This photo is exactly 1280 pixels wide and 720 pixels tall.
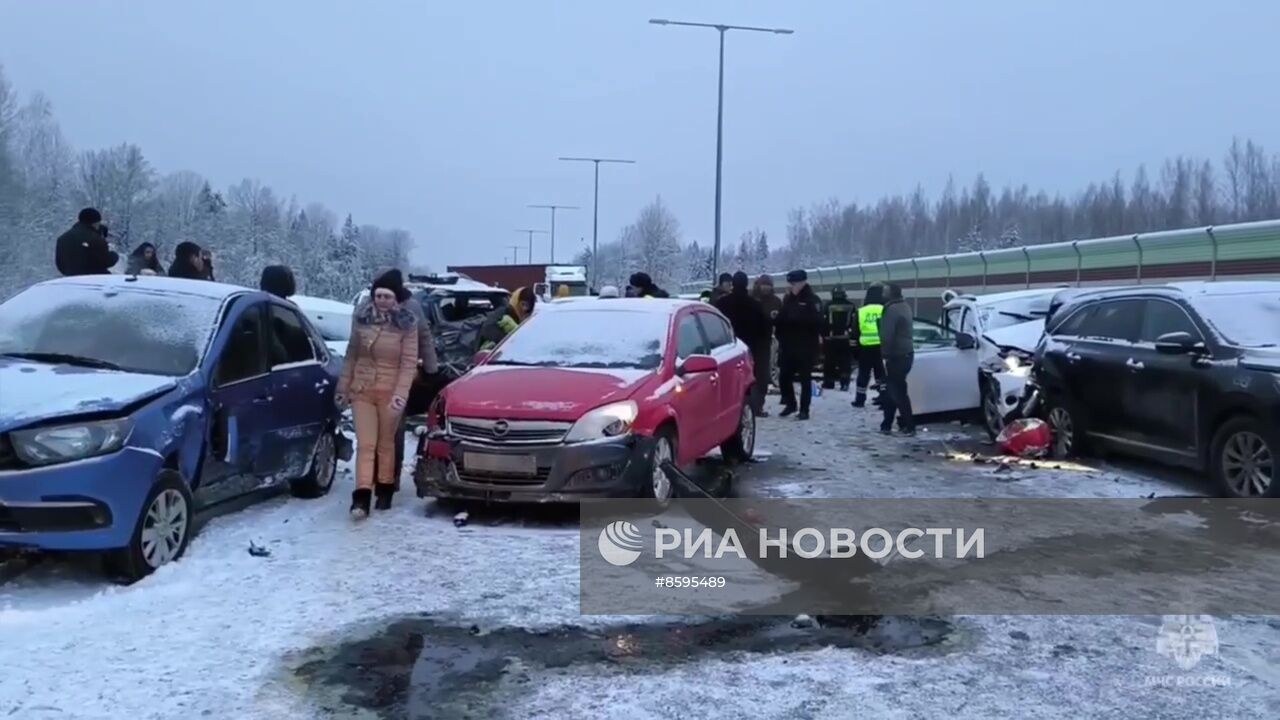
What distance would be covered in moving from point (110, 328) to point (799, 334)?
32.7ft

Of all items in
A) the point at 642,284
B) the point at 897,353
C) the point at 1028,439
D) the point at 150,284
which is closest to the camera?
the point at 150,284

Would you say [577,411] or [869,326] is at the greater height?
[869,326]

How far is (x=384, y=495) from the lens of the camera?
340 inches

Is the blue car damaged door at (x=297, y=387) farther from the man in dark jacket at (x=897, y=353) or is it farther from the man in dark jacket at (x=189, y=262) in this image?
the man in dark jacket at (x=897, y=353)

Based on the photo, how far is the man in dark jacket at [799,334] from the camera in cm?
1556

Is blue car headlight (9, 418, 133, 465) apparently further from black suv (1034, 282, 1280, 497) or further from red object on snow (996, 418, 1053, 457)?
red object on snow (996, 418, 1053, 457)

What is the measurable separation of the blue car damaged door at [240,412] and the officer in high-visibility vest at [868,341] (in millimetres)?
11331

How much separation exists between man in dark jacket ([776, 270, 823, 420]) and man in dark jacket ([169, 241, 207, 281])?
7.46 meters

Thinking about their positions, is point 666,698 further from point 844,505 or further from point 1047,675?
point 844,505

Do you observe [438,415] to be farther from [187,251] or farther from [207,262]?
[207,262]


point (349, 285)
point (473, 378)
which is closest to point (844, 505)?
point (473, 378)

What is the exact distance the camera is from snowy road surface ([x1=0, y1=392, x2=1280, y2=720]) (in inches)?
183

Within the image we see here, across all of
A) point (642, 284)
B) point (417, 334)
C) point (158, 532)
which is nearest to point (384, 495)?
point (417, 334)
